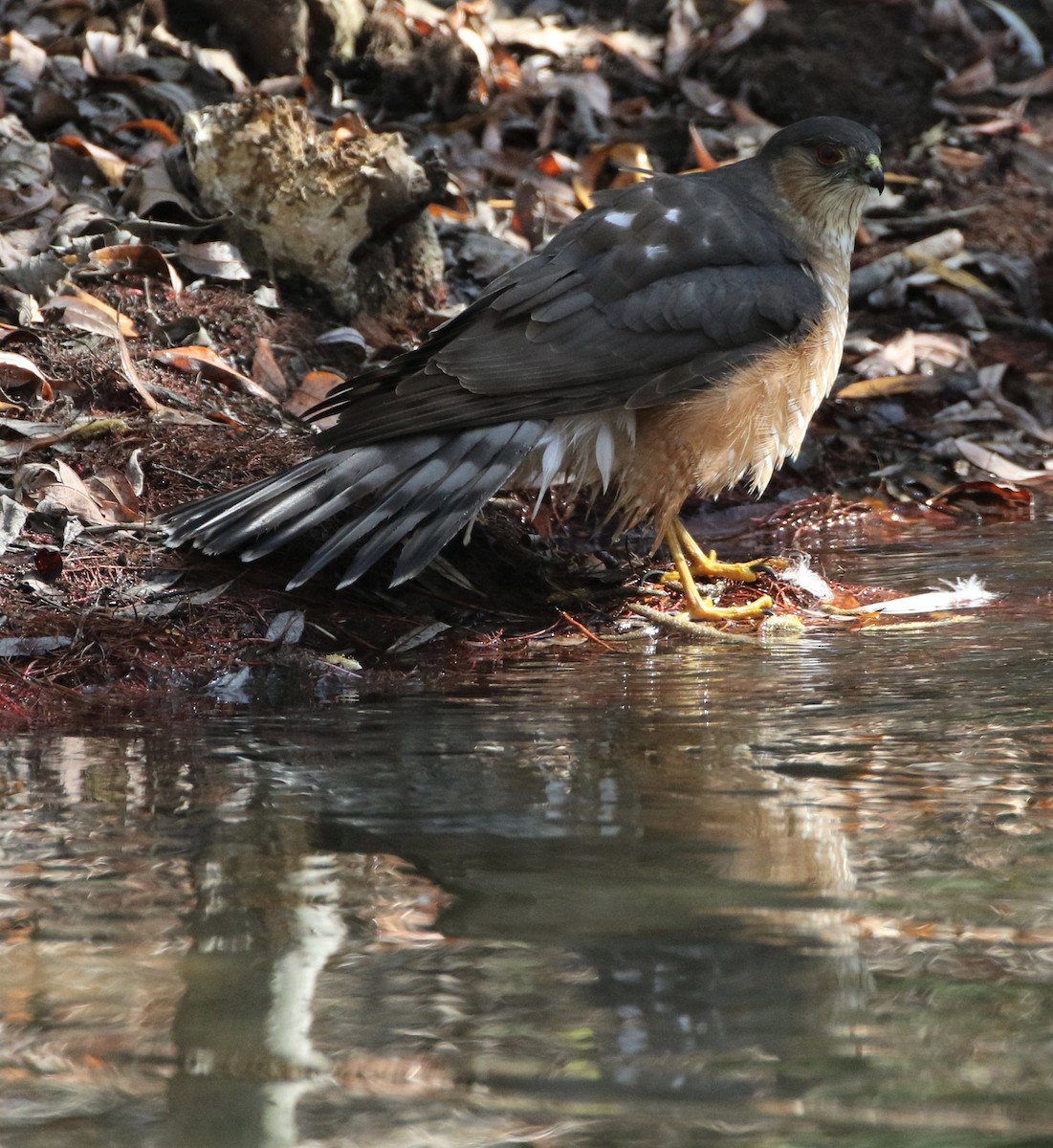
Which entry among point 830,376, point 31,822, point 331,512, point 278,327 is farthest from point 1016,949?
point 278,327

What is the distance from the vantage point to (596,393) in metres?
4.69

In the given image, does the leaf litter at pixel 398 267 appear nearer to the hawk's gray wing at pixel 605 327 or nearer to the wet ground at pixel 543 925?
the hawk's gray wing at pixel 605 327

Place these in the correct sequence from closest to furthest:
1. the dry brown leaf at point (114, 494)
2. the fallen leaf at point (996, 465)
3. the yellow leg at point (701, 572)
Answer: the dry brown leaf at point (114, 494) < the yellow leg at point (701, 572) < the fallen leaf at point (996, 465)

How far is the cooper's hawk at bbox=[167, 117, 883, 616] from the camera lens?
4.50 m

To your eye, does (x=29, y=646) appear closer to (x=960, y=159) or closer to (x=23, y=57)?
(x=23, y=57)

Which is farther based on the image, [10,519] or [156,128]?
[156,128]

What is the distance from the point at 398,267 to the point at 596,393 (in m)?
2.33

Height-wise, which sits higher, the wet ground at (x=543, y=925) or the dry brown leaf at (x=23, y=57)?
the dry brown leaf at (x=23, y=57)

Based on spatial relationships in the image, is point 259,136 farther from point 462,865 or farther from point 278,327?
point 462,865

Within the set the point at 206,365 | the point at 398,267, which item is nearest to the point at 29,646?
the point at 206,365

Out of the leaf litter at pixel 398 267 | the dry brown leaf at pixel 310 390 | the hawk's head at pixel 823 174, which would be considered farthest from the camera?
the dry brown leaf at pixel 310 390

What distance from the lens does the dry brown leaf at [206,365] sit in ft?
19.0

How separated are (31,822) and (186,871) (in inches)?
18.4

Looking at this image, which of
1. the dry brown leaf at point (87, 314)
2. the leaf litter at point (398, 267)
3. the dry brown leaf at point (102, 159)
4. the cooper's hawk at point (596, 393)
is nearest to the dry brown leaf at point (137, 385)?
the leaf litter at point (398, 267)
